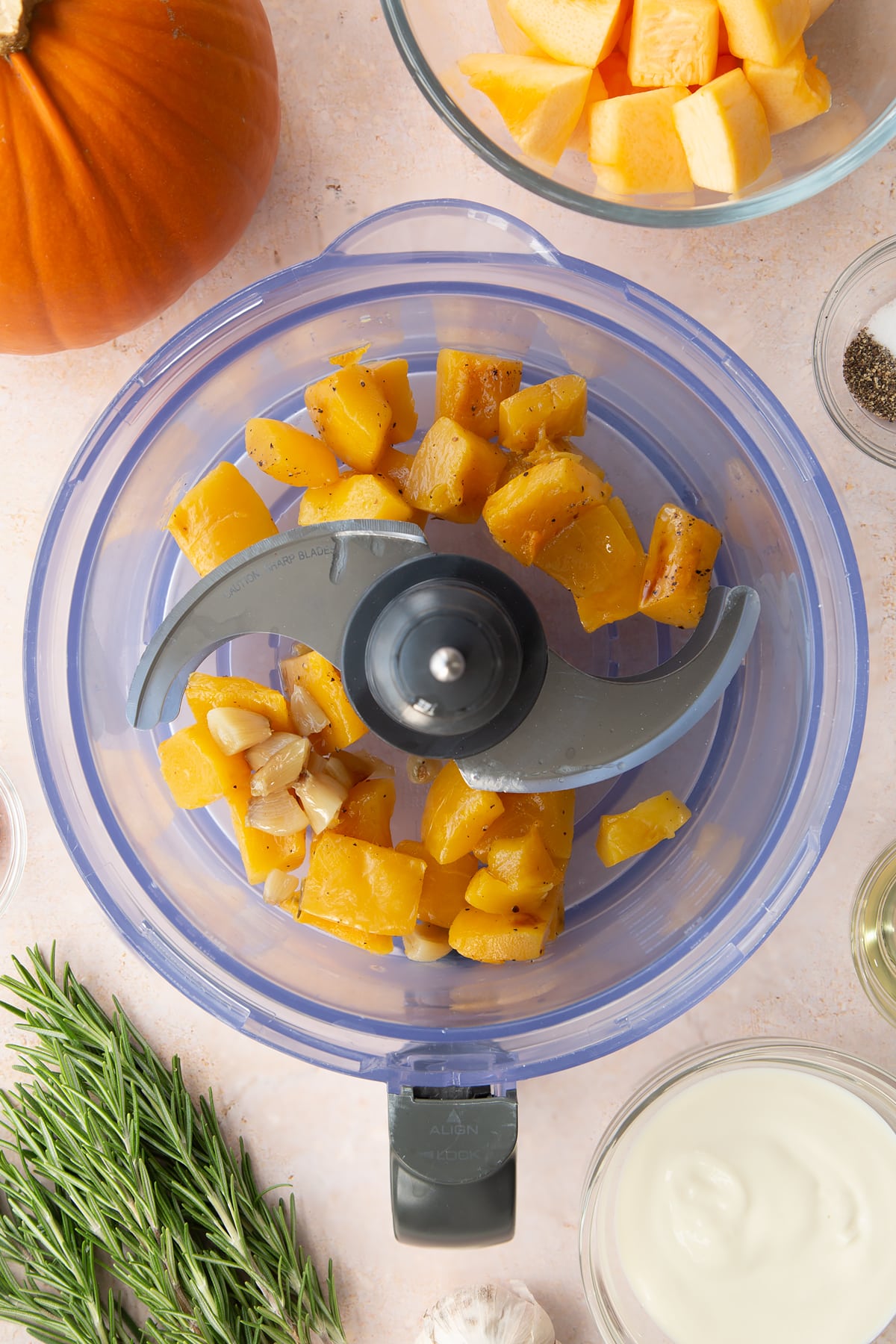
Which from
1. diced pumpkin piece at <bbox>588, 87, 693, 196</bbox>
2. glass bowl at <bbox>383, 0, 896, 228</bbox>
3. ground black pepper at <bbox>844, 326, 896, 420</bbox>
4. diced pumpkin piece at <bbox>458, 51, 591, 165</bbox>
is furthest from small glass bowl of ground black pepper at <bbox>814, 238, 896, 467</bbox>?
diced pumpkin piece at <bbox>458, 51, 591, 165</bbox>

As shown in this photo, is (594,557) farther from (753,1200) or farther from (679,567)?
(753,1200)

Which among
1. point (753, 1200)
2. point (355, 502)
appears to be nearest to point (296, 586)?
point (355, 502)

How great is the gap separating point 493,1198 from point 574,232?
0.94 meters

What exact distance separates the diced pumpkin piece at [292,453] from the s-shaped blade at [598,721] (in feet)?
0.90

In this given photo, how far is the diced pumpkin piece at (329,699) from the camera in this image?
917 mm

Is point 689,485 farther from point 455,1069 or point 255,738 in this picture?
point 455,1069

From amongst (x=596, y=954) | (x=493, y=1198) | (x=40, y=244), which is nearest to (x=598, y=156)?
(x=40, y=244)

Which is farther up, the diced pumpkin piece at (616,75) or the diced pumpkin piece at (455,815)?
the diced pumpkin piece at (616,75)

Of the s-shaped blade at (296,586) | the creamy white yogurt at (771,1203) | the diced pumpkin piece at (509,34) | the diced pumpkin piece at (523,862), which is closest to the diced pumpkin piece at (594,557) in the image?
the s-shaped blade at (296,586)

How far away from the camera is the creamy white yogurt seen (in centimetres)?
111

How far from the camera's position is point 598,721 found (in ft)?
2.85

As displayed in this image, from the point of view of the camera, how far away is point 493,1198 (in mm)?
916

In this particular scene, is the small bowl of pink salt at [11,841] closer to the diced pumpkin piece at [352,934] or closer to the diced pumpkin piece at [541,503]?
the diced pumpkin piece at [352,934]

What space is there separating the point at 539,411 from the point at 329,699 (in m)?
0.31
